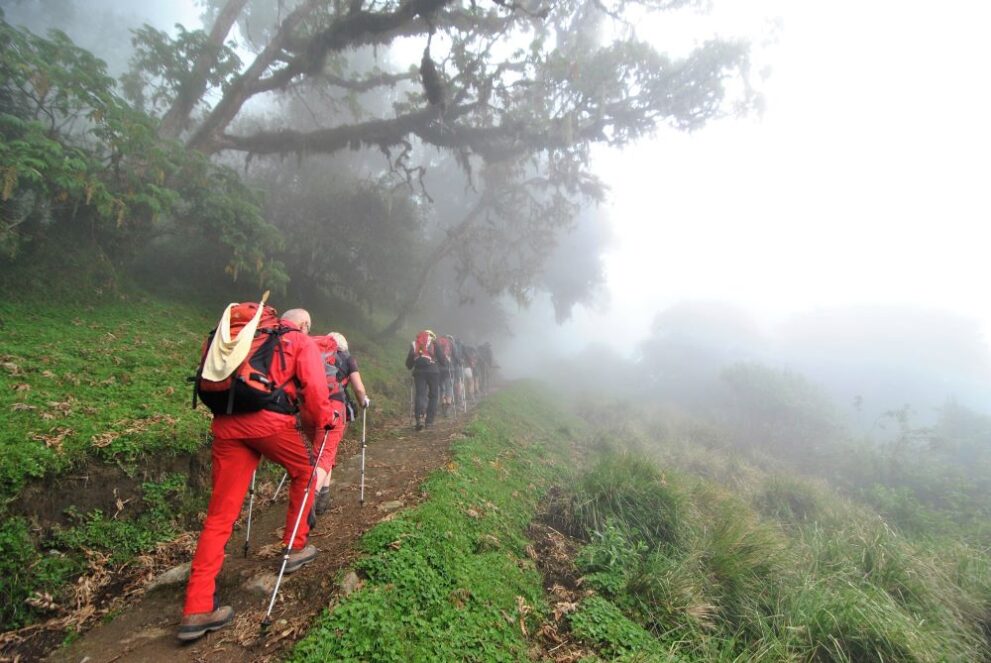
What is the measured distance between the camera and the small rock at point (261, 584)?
3451 millimetres

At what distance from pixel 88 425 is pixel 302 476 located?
9.27ft

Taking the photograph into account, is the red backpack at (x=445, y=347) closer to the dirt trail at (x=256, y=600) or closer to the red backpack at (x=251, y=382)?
the dirt trail at (x=256, y=600)

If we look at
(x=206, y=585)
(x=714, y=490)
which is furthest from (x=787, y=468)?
(x=206, y=585)

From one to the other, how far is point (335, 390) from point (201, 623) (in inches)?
103

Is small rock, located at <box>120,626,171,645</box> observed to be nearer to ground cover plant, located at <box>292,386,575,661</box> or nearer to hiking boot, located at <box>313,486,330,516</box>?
ground cover plant, located at <box>292,386,575,661</box>

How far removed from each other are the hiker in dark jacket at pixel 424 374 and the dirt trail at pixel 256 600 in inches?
141

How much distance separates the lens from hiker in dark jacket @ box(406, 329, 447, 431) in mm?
9305

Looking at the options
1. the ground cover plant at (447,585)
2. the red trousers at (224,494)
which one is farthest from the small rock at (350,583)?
the red trousers at (224,494)

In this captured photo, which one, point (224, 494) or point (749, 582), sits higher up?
point (224, 494)

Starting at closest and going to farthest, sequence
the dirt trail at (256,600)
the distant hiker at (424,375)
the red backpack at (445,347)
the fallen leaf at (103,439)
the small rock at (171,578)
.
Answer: the dirt trail at (256,600)
the small rock at (171,578)
the fallen leaf at (103,439)
the distant hiker at (424,375)
the red backpack at (445,347)

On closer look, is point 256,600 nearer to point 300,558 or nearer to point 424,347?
point 300,558

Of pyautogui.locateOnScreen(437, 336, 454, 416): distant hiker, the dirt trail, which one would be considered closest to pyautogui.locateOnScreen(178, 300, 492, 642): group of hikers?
the dirt trail

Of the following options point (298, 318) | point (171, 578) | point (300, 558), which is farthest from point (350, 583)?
point (298, 318)

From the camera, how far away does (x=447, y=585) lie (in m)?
3.63
